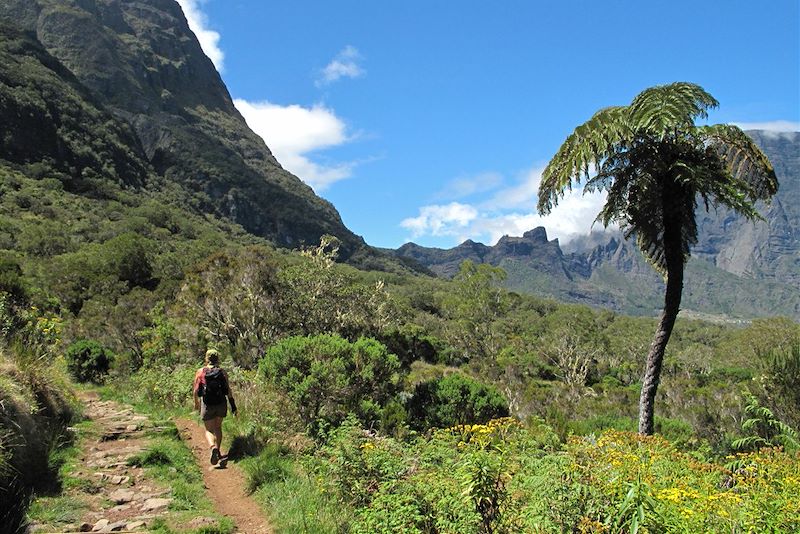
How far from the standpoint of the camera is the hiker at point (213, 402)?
24.1 feet

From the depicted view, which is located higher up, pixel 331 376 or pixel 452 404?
pixel 331 376

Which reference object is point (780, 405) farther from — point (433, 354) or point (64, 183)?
point (64, 183)

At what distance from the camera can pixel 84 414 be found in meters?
8.56

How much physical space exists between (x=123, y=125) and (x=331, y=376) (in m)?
149

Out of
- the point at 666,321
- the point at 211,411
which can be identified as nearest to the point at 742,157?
the point at 666,321

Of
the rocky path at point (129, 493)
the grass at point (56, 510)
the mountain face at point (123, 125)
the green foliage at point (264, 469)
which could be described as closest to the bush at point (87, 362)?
the rocky path at point (129, 493)

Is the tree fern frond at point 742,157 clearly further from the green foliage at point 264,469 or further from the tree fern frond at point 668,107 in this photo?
the green foliage at point 264,469

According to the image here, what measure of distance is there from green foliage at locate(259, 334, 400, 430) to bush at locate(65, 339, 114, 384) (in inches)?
414

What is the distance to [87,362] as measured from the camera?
16.3 m

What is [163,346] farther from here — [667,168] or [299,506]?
[667,168]

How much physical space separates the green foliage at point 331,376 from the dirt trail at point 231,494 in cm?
147

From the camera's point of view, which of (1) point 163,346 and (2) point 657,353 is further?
(1) point 163,346

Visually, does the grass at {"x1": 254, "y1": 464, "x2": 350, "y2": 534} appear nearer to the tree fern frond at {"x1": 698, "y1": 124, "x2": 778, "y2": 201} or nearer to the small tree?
the small tree

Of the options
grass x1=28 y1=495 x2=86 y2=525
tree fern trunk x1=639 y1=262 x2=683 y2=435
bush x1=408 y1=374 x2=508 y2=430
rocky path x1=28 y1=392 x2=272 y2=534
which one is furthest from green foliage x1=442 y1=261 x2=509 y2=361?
grass x1=28 y1=495 x2=86 y2=525
